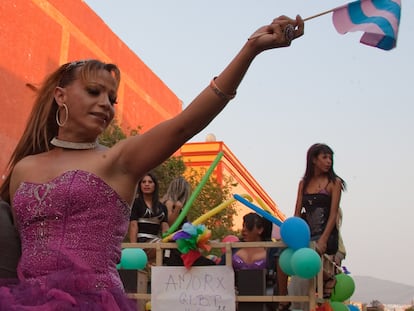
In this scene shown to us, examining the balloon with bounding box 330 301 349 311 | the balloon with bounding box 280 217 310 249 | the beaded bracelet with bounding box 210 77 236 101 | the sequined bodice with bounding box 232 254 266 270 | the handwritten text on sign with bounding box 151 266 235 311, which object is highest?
the beaded bracelet with bounding box 210 77 236 101

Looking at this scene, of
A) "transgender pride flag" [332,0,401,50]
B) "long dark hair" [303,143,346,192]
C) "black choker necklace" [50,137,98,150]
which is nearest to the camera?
"black choker necklace" [50,137,98,150]

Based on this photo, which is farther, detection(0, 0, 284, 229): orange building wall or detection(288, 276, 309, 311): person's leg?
detection(0, 0, 284, 229): orange building wall

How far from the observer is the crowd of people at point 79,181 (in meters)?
1.74

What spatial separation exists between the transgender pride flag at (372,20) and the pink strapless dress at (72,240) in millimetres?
1188

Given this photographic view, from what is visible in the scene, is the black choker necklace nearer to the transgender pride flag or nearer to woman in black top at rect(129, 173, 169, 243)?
the transgender pride flag

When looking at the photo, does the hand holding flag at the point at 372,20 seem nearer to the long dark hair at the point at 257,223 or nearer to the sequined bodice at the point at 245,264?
the sequined bodice at the point at 245,264

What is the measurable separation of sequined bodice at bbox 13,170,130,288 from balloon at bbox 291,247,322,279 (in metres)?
2.81

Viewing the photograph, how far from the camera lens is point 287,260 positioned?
187 inches

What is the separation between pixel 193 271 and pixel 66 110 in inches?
122

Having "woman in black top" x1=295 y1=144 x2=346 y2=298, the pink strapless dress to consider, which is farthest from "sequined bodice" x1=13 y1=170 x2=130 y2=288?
"woman in black top" x1=295 y1=144 x2=346 y2=298

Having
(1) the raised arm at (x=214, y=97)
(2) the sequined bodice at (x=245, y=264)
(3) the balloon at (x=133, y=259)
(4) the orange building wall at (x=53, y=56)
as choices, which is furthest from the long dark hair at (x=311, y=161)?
(4) the orange building wall at (x=53, y=56)

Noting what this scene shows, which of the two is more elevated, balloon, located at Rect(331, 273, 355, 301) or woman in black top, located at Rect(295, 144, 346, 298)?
woman in black top, located at Rect(295, 144, 346, 298)

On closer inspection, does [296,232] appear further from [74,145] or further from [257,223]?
[74,145]

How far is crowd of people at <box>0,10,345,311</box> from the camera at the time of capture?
174cm
